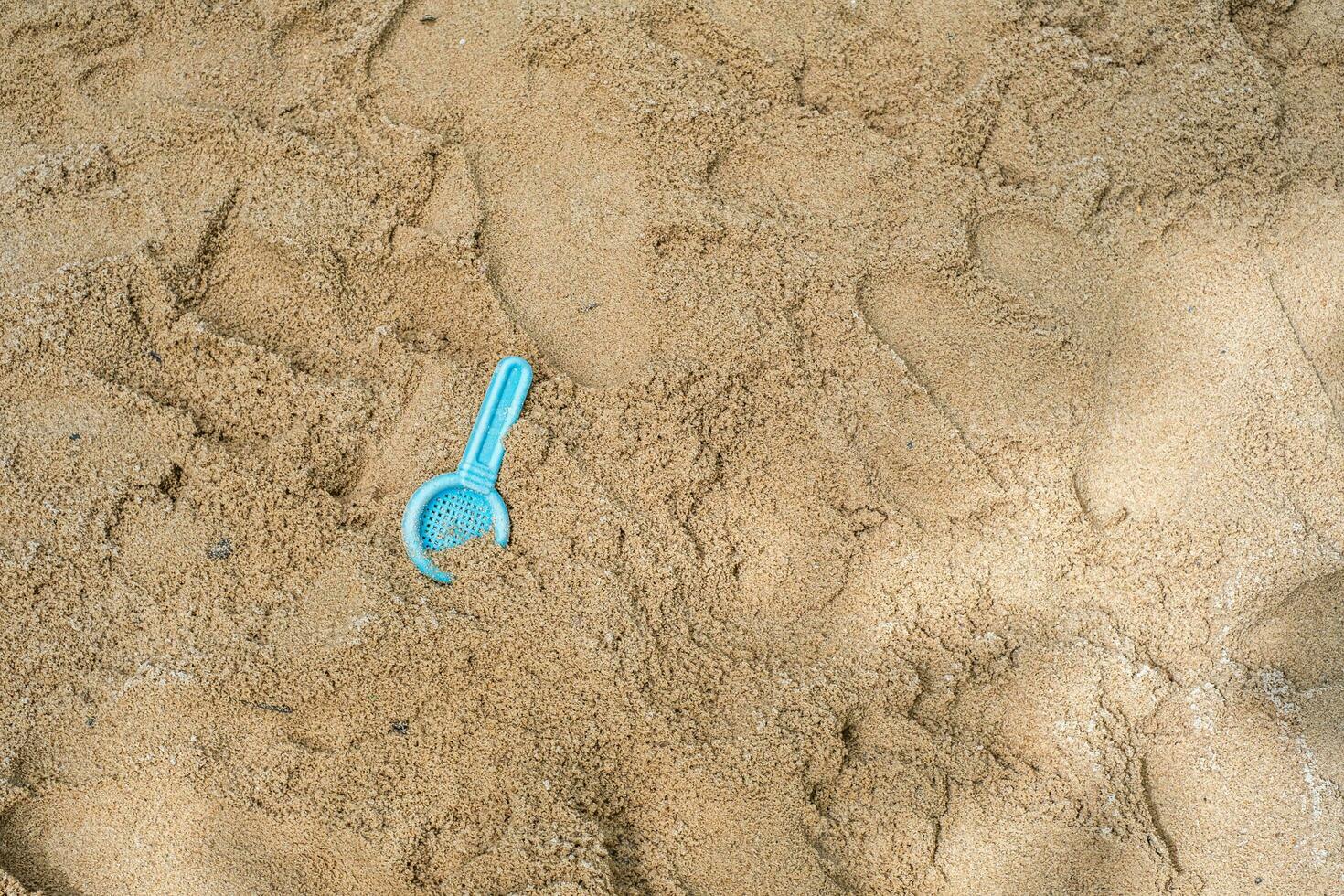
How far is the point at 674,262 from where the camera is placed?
185 centimetres

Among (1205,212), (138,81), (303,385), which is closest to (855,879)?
(303,385)

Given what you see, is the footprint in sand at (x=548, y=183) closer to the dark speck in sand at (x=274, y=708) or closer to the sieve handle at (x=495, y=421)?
the sieve handle at (x=495, y=421)

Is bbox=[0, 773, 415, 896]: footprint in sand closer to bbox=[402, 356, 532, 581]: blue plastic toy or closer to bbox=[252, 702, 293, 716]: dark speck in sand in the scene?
bbox=[252, 702, 293, 716]: dark speck in sand

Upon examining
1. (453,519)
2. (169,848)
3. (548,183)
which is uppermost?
(548,183)

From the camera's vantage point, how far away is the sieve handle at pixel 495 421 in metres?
1.72

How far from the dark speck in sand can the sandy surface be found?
0.05 feet

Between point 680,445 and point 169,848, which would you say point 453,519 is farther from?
point 169,848

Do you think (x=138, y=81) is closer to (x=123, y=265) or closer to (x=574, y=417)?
(x=123, y=265)

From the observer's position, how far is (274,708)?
1.59 meters

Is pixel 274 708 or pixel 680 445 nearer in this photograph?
pixel 274 708

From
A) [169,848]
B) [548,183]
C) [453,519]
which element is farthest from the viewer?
[548,183]

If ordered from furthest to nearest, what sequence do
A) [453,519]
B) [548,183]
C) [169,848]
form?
[548,183], [453,519], [169,848]

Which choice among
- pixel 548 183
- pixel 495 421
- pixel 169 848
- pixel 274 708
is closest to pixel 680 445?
pixel 495 421

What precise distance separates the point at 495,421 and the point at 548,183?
1.47 feet
